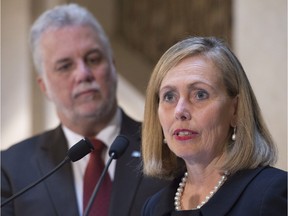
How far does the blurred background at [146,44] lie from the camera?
12.7 ft

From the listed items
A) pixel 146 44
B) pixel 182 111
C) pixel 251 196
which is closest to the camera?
pixel 251 196

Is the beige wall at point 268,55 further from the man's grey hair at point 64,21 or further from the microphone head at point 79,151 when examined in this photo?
the microphone head at point 79,151

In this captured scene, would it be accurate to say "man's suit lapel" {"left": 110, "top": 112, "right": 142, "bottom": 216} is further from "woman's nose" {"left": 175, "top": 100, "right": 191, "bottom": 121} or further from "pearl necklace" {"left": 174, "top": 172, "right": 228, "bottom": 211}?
"woman's nose" {"left": 175, "top": 100, "right": 191, "bottom": 121}

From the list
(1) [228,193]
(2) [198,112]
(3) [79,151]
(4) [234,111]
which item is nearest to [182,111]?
(2) [198,112]

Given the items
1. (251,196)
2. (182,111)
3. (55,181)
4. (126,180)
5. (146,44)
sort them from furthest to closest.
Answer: (146,44) → (55,181) → (126,180) → (182,111) → (251,196)

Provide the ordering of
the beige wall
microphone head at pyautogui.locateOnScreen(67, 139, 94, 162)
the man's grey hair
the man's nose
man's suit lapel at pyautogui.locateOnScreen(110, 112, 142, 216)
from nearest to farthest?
microphone head at pyautogui.locateOnScreen(67, 139, 94, 162) < man's suit lapel at pyautogui.locateOnScreen(110, 112, 142, 216) < the man's nose < the man's grey hair < the beige wall

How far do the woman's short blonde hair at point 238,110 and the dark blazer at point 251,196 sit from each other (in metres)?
0.06

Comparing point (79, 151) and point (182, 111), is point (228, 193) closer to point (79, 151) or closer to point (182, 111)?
point (182, 111)

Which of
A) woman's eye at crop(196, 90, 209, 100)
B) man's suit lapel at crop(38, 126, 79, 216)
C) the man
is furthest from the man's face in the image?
woman's eye at crop(196, 90, 209, 100)

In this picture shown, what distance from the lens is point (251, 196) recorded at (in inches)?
91.0

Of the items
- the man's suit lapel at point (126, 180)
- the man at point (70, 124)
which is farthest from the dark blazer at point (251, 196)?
the man at point (70, 124)

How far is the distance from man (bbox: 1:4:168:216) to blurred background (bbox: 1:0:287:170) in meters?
0.65

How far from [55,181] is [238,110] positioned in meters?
1.19

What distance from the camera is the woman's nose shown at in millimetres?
2439
